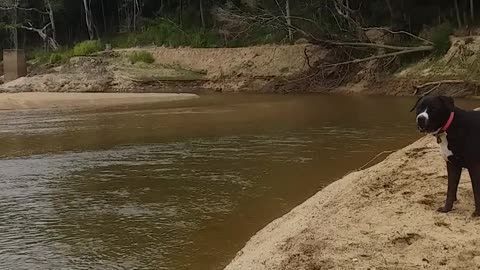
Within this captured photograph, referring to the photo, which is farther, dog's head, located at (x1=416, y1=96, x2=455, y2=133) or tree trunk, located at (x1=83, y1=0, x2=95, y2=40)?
tree trunk, located at (x1=83, y1=0, x2=95, y2=40)

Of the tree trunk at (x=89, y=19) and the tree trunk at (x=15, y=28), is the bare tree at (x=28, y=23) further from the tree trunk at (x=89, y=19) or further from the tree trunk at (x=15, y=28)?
the tree trunk at (x=89, y=19)

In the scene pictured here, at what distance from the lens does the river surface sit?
8.75 metres

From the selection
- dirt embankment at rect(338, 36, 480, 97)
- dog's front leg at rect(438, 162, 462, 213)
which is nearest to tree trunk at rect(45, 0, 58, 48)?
dirt embankment at rect(338, 36, 480, 97)

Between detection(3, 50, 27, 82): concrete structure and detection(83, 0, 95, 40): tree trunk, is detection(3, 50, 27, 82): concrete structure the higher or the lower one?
the lower one

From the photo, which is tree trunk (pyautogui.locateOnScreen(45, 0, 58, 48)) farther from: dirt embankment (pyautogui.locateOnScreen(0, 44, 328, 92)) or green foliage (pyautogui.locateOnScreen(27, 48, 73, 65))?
dirt embankment (pyautogui.locateOnScreen(0, 44, 328, 92))

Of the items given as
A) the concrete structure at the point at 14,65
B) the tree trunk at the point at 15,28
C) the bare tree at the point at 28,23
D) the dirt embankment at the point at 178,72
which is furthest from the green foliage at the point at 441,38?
the tree trunk at the point at 15,28

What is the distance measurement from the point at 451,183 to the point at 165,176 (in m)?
7.63

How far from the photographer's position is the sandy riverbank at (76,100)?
105 ft

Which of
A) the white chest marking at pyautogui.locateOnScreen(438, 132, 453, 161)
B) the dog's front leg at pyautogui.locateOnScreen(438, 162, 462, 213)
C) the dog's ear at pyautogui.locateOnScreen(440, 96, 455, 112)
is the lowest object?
the dog's front leg at pyautogui.locateOnScreen(438, 162, 462, 213)

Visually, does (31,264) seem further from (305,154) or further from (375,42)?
(375,42)

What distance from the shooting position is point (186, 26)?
48312 millimetres

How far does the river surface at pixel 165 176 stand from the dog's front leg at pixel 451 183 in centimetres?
261

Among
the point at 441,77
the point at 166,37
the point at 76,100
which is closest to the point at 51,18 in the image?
the point at 166,37

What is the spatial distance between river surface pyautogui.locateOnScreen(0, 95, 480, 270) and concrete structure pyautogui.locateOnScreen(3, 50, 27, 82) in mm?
20532
